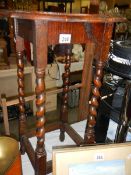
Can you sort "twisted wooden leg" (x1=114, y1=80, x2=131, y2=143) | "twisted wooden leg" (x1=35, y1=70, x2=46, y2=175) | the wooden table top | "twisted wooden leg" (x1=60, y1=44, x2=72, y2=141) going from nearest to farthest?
the wooden table top, "twisted wooden leg" (x1=35, y1=70, x2=46, y2=175), "twisted wooden leg" (x1=114, y1=80, x2=131, y2=143), "twisted wooden leg" (x1=60, y1=44, x2=72, y2=141)

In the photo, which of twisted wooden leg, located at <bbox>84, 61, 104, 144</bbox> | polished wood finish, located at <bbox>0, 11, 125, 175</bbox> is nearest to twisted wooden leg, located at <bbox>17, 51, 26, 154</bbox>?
polished wood finish, located at <bbox>0, 11, 125, 175</bbox>

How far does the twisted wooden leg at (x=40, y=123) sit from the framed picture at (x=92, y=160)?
0.25ft

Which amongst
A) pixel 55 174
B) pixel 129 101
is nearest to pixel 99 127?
pixel 129 101

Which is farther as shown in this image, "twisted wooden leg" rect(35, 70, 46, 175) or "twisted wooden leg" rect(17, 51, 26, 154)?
"twisted wooden leg" rect(17, 51, 26, 154)

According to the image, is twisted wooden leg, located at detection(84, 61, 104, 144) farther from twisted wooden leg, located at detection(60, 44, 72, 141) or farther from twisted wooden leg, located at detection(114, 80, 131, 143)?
twisted wooden leg, located at detection(60, 44, 72, 141)

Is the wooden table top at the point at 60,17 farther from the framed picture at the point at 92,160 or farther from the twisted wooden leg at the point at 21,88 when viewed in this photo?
the framed picture at the point at 92,160

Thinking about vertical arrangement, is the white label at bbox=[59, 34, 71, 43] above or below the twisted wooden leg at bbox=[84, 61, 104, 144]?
above

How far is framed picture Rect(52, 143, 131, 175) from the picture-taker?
2.44 ft

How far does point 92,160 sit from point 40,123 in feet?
0.78

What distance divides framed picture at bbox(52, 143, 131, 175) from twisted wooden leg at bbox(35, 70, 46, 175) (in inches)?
3.0

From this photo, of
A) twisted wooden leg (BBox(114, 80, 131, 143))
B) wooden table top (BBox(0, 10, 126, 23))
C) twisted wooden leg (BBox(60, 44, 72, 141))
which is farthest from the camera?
twisted wooden leg (BBox(60, 44, 72, 141))

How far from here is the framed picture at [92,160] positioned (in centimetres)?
74

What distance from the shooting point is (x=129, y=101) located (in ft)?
2.92

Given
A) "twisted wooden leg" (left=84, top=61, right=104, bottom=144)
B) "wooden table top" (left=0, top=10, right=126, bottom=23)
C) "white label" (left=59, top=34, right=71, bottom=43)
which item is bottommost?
"twisted wooden leg" (left=84, top=61, right=104, bottom=144)
